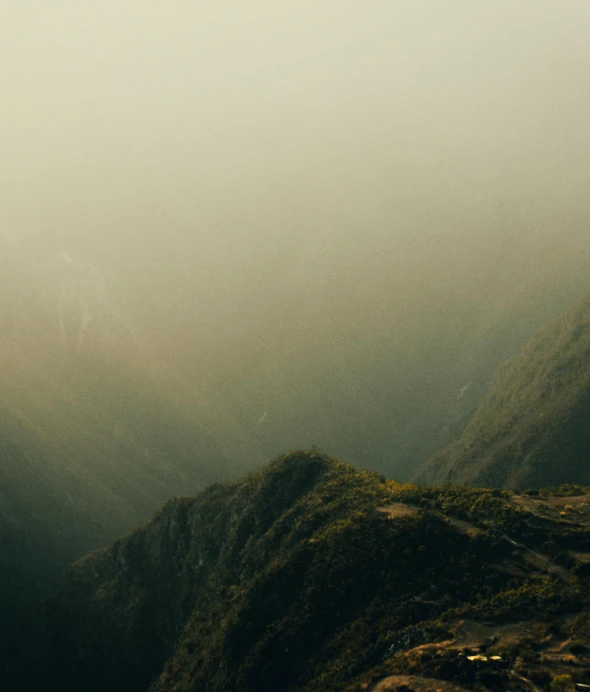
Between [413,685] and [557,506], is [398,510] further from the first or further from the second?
[413,685]

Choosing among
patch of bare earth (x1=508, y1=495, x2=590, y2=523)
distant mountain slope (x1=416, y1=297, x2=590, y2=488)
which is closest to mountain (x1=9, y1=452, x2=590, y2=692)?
patch of bare earth (x1=508, y1=495, x2=590, y2=523)

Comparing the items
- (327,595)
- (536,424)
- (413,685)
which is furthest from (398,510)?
(536,424)

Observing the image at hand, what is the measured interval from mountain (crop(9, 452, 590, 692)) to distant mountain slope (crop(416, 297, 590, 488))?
35.5 meters

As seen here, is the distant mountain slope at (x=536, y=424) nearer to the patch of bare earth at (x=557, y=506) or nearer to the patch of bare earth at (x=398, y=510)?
the patch of bare earth at (x=557, y=506)

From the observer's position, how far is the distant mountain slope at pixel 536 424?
127 meters

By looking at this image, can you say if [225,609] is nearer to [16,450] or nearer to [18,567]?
[18,567]

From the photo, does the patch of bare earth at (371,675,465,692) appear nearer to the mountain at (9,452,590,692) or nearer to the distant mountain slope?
the mountain at (9,452,590,692)

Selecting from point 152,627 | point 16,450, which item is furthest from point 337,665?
point 16,450

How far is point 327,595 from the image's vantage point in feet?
250

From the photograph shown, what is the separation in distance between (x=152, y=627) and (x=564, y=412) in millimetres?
93713

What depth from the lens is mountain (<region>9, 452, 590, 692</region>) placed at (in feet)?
193

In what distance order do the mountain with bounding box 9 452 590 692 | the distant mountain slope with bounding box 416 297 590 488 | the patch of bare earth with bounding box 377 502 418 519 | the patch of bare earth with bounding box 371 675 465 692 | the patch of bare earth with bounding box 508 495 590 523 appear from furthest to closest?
the distant mountain slope with bounding box 416 297 590 488 → the patch of bare earth with bounding box 377 502 418 519 → the patch of bare earth with bounding box 508 495 590 523 → the mountain with bounding box 9 452 590 692 → the patch of bare earth with bounding box 371 675 465 692

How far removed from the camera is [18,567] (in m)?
162

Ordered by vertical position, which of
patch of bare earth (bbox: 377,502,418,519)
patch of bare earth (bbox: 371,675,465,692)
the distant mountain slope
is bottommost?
the distant mountain slope
